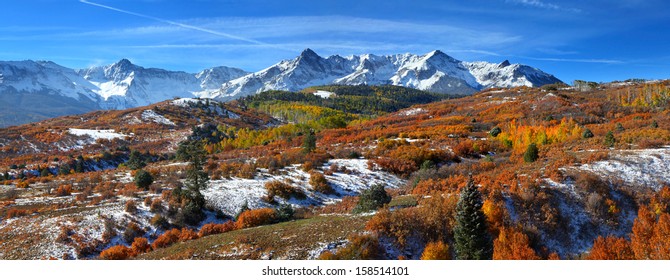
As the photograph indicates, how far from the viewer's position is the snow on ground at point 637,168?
26.1 meters

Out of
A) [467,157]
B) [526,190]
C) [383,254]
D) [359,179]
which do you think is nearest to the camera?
[383,254]

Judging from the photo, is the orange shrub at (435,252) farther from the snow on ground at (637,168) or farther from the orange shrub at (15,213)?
the orange shrub at (15,213)

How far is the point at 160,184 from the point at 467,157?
39.0m

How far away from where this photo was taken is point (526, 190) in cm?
2345

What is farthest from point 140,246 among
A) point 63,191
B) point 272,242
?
point 63,191

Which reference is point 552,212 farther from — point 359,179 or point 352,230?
point 359,179

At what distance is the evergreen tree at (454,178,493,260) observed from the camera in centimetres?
1683

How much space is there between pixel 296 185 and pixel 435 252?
22.7 meters

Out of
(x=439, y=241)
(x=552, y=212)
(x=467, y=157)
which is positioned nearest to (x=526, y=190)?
(x=552, y=212)

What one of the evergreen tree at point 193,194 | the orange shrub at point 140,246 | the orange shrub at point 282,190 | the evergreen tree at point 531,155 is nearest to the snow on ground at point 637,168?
the evergreen tree at point 531,155

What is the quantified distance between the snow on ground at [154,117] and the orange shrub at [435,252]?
161491 mm

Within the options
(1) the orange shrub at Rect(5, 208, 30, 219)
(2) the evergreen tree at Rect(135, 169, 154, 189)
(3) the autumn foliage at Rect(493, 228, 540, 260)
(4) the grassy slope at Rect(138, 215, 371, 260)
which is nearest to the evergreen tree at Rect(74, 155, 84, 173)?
(2) the evergreen tree at Rect(135, 169, 154, 189)

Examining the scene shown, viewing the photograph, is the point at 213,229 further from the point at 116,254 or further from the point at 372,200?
the point at 372,200

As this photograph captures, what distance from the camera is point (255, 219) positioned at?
25.7 meters
